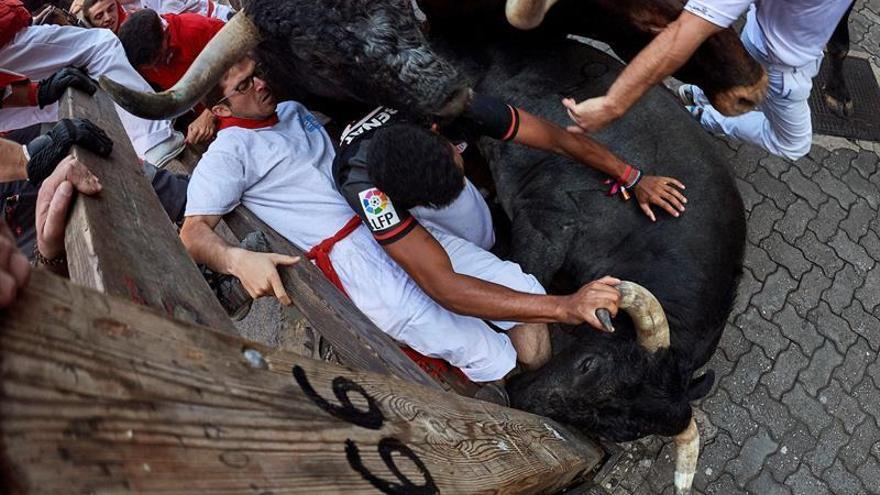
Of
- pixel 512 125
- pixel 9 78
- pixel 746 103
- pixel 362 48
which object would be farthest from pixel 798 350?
pixel 9 78

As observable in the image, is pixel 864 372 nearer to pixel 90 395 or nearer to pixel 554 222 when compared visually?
pixel 554 222

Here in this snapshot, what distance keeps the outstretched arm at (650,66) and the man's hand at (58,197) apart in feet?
6.13

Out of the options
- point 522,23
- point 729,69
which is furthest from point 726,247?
point 522,23

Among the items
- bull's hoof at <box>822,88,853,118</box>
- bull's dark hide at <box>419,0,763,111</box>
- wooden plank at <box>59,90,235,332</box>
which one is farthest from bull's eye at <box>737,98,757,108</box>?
wooden plank at <box>59,90,235,332</box>

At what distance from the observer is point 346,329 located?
2.67 metres

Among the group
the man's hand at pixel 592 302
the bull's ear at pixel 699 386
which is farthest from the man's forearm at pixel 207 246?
the bull's ear at pixel 699 386

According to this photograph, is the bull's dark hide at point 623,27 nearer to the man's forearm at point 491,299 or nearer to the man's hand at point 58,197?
the man's forearm at point 491,299

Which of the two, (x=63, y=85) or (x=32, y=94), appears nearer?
(x=63, y=85)

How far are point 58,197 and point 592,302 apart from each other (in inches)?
67.1

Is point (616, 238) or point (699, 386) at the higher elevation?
point (616, 238)

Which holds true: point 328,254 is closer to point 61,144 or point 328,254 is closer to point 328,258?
point 328,258

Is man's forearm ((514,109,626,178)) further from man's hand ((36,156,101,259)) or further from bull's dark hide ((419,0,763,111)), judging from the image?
man's hand ((36,156,101,259))

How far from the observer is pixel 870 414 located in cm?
420

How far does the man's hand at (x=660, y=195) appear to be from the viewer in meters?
3.40
